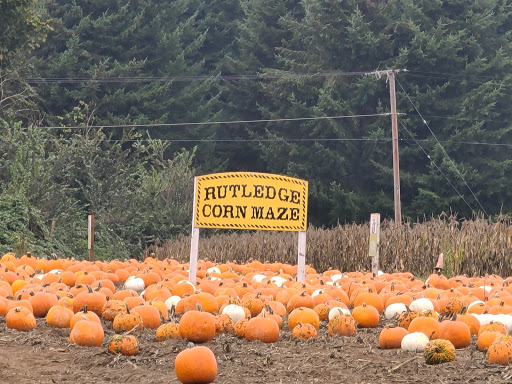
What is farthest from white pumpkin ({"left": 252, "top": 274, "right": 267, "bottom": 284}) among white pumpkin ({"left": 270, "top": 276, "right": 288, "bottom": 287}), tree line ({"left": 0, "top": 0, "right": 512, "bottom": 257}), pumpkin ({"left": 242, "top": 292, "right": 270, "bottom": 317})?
tree line ({"left": 0, "top": 0, "right": 512, "bottom": 257})

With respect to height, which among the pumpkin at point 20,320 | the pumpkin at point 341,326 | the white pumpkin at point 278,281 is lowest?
the pumpkin at point 20,320

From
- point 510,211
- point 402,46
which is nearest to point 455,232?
point 510,211

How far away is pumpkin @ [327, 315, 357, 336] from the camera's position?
566cm

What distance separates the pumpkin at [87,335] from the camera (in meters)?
5.67

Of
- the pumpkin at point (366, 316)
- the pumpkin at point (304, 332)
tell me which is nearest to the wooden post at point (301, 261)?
the pumpkin at point (366, 316)

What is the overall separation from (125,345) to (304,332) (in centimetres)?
113

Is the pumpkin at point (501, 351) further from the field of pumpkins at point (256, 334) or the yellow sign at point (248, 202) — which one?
the yellow sign at point (248, 202)

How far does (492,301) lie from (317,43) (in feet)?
107

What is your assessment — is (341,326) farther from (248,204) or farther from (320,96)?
(320,96)

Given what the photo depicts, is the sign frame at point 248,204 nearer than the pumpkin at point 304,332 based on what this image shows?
No

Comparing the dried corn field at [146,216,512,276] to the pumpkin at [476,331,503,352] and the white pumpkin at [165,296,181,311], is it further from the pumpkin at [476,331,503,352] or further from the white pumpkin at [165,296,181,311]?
the pumpkin at [476,331,503,352]

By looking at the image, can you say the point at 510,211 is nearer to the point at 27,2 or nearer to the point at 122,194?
the point at 122,194

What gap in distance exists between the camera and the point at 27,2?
24734 millimetres

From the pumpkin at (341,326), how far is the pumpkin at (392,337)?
426 millimetres
